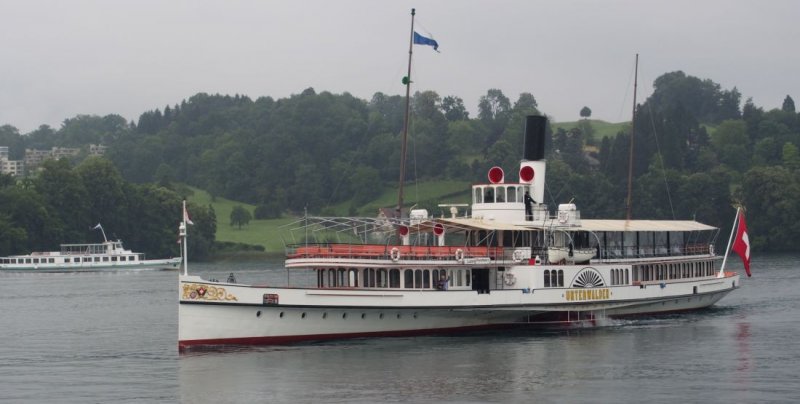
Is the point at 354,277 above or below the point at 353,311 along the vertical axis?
above

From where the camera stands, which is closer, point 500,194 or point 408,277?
point 408,277

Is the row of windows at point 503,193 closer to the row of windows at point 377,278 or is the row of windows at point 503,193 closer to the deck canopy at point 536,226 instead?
the deck canopy at point 536,226

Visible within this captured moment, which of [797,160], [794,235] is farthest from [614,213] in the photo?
[797,160]

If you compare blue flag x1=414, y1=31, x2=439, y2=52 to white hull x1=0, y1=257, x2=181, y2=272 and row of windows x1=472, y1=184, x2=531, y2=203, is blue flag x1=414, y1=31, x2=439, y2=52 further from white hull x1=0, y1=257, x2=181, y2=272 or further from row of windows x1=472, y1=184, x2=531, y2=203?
white hull x1=0, y1=257, x2=181, y2=272

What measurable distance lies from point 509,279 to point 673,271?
48.3 ft

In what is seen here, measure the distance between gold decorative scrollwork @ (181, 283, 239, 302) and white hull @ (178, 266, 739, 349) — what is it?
43 millimetres

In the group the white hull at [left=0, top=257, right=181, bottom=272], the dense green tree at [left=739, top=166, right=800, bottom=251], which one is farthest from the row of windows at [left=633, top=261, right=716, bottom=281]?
the white hull at [left=0, top=257, right=181, bottom=272]

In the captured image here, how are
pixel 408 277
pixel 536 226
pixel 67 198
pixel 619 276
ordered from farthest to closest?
pixel 67 198 < pixel 619 276 < pixel 536 226 < pixel 408 277

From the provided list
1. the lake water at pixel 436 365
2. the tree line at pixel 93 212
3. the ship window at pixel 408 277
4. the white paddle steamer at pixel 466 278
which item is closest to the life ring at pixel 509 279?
the white paddle steamer at pixel 466 278

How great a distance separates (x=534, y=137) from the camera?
67.8 m

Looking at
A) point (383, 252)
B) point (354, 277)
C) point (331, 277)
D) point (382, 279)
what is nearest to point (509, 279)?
point (382, 279)

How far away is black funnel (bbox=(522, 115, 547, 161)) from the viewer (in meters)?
67.1

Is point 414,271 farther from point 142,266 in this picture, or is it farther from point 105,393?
point 142,266

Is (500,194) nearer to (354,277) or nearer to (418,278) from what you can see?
(418,278)
